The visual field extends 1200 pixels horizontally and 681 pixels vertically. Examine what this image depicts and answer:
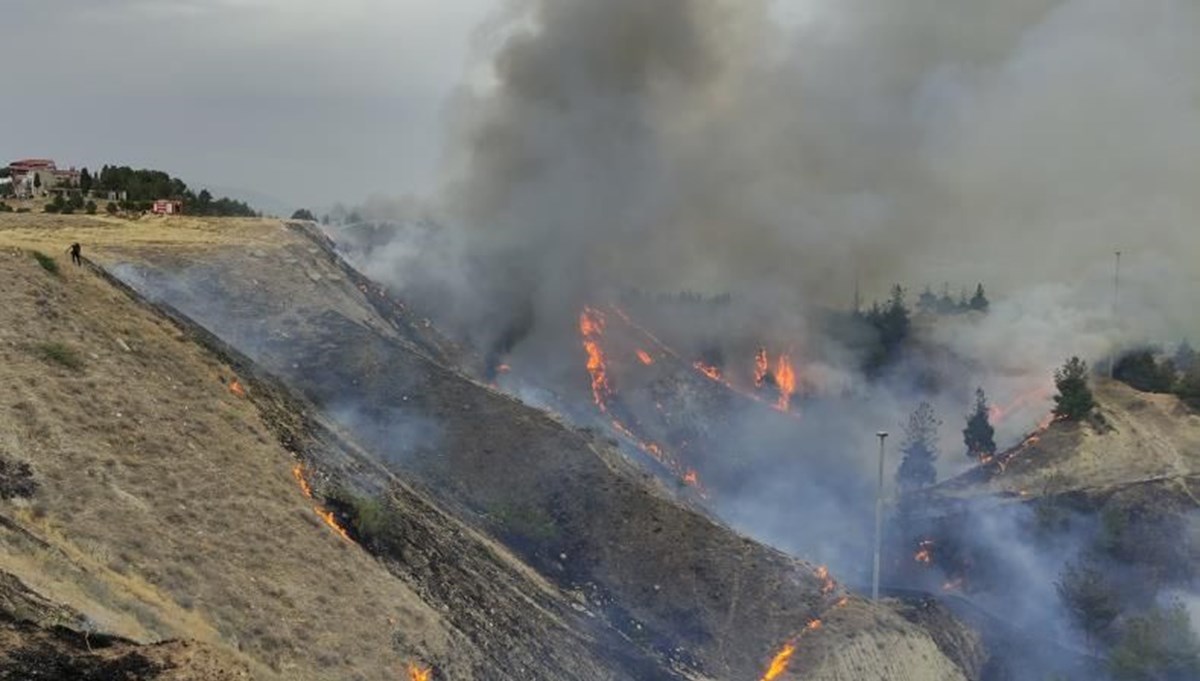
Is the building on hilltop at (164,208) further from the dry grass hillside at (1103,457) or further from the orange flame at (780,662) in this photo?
the dry grass hillside at (1103,457)

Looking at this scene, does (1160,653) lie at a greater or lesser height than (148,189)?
lesser

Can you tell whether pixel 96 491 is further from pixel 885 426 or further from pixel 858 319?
pixel 858 319

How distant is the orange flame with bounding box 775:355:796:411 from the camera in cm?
7081

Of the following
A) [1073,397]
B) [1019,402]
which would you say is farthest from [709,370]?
[1073,397]

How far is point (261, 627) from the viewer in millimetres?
17625

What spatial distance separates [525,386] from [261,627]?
38932mm

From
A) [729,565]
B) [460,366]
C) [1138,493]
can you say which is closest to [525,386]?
[460,366]

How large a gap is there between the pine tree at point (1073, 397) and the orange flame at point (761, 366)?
1924 cm

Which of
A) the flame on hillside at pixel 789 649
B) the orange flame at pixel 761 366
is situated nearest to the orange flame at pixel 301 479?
the flame on hillside at pixel 789 649

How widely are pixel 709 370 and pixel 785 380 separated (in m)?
6.40

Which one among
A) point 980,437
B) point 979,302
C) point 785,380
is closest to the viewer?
point 980,437

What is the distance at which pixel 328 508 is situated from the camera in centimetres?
2347

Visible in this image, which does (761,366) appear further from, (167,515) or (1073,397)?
(167,515)

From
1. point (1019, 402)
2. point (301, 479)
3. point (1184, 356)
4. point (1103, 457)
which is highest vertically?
point (1184, 356)
